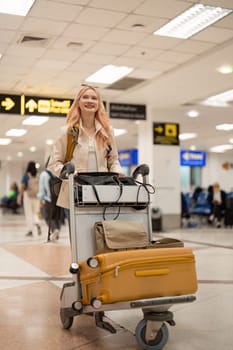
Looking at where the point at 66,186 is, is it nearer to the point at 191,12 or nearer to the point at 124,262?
the point at 124,262

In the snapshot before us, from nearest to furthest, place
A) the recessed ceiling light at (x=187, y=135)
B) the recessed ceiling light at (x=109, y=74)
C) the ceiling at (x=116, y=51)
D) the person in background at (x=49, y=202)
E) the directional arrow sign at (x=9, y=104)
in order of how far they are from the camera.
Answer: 1. the ceiling at (x=116, y=51)
2. the recessed ceiling light at (x=109, y=74)
3. the person in background at (x=49, y=202)
4. the directional arrow sign at (x=9, y=104)
5. the recessed ceiling light at (x=187, y=135)

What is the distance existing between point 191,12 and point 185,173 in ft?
74.1

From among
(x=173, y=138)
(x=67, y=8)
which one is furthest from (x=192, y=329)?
(x=173, y=138)

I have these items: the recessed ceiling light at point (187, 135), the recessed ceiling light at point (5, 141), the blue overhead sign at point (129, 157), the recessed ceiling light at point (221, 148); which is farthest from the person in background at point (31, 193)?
the recessed ceiling light at point (221, 148)

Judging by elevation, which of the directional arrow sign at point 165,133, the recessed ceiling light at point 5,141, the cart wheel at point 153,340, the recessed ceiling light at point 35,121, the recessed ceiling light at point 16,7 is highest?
the recessed ceiling light at point 16,7

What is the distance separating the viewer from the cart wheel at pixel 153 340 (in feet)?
9.52

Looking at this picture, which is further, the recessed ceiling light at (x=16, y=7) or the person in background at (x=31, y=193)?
the person in background at (x=31, y=193)

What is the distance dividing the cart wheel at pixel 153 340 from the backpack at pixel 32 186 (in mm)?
8506

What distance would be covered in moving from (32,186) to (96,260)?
28.4 ft

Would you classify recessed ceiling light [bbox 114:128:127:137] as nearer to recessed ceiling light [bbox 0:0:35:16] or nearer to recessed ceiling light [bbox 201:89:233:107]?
recessed ceiling light [bbox 201:89:233:107]

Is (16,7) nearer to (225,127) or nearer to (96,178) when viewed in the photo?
(96,178)

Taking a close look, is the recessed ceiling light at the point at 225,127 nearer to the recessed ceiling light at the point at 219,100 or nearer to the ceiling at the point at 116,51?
the ceiling at the point at 116,51

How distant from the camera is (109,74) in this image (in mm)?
10461

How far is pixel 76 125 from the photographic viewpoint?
353 cm
